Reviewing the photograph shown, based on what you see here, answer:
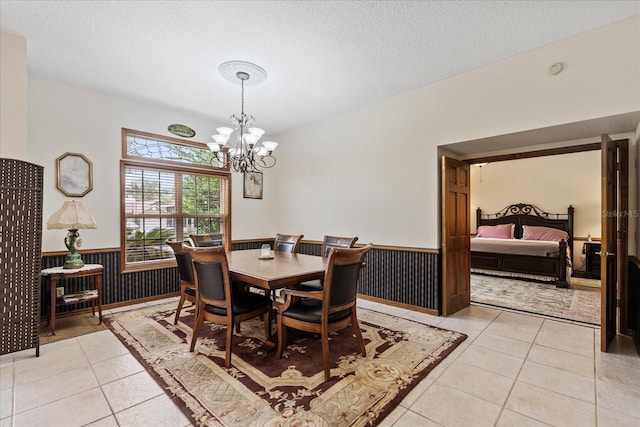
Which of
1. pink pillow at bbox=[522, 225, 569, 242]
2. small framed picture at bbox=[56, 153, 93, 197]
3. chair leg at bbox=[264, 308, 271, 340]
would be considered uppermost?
small framed picture at bbox=[56, 153, 93, 197]

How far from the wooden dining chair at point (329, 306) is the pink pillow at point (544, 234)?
5877mm

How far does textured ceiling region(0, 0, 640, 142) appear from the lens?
2.36m

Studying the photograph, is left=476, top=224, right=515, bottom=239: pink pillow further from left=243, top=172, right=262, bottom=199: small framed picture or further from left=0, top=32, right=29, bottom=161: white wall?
left=0, top=32, right=29, bottom=161: white wall

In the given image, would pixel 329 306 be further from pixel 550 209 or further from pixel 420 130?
pixel 550 209

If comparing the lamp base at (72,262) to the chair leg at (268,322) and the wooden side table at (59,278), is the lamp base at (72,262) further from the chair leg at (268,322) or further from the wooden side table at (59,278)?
the chair leg at (268,322)

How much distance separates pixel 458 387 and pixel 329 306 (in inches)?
42.1

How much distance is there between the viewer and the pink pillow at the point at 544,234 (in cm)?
621

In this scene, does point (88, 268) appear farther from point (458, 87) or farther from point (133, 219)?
point (458, 87)

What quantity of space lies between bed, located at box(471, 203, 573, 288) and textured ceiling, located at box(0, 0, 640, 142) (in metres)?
3.99

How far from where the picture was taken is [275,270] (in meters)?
2.63

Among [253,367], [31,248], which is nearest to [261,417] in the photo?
[253,367]

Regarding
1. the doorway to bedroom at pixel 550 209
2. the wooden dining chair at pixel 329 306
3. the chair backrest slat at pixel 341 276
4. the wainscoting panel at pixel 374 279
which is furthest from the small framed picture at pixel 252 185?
the doorway to bedroom at pixel 550 209

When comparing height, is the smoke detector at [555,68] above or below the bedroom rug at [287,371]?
above

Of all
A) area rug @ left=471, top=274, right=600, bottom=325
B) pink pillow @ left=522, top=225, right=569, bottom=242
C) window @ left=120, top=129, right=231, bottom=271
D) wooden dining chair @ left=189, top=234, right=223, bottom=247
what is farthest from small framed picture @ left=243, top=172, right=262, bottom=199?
pink pillow @ left=522, top=225, right=569, bottom=242
